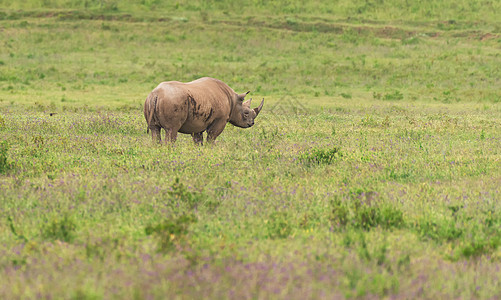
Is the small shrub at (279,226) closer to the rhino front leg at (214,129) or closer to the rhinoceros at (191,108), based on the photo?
the rhinoceros at (191,108)

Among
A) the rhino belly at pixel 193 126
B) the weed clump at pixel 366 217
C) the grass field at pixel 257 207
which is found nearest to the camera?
the grass field at pixel 257 207

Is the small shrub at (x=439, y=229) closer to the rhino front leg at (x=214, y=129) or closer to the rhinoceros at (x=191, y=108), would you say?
the rhinoceros at (x=191, y=108)

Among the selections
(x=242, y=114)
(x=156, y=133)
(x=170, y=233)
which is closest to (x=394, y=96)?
(x=242, y=114)

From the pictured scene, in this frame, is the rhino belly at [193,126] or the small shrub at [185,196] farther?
the rhino belly at [193,126]

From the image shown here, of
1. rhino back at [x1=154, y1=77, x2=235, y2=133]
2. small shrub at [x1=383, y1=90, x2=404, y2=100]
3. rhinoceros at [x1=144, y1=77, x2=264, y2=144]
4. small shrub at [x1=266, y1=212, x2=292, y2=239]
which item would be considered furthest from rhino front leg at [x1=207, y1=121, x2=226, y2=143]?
small shrub at [x1=383, y1=90, x2=404, y2=100]

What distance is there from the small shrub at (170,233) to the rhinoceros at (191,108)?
6.09 m

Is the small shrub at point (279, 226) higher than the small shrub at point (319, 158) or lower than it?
higher

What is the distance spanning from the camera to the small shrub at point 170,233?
5.41 m

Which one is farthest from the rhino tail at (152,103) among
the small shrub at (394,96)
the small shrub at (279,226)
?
the small shrub at (394,96)

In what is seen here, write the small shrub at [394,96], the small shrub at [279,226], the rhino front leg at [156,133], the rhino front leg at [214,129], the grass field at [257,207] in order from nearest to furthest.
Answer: the grass field at [257,207] → the small shrub at [279,226] → the rhino front leg at [156,133] → the rhino front leg at [214,129] → the small shrub at [394,96]

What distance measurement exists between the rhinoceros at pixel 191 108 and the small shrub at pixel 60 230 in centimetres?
598

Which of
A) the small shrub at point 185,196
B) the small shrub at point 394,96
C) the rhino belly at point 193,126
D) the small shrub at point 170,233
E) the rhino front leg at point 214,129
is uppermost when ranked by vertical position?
the small shrub at point 170,233

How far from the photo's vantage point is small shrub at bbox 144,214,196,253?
5.41 metres

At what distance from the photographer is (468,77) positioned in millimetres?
33781
